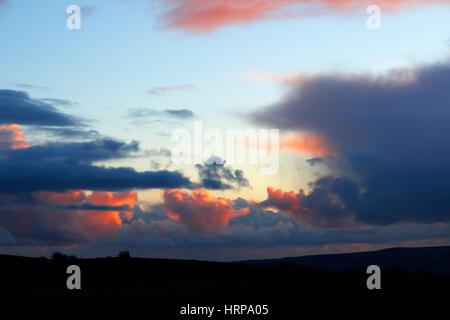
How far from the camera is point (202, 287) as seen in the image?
196 ft

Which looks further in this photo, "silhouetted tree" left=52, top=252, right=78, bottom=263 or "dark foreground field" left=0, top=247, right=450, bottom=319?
"silhouetted tree" left=52, top=252, right=78, bottom=263

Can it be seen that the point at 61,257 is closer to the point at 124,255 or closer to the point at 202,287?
the point at 124,255

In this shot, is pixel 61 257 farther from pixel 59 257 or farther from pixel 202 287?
pixel 202 287

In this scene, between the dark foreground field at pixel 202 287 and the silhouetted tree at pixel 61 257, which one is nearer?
the dark foreground field at pixel 202 287

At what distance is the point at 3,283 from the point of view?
204 feet

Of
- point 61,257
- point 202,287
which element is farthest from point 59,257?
point 202,287

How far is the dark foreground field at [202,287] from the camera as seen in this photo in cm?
4662

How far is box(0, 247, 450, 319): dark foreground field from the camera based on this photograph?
46.6 meters

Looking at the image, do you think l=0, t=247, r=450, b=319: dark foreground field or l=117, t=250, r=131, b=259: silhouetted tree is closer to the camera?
l=0, t=247, r=450, b=319: dark foreground field

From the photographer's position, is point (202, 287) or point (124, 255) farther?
point (124, 255)

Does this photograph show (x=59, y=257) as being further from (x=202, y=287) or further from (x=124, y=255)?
(x=202, y=287)

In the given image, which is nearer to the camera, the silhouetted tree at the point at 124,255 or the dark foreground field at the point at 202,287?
the dark foreground field at the point at 202,287

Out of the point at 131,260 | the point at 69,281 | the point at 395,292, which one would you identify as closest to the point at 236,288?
the point at 395,292
